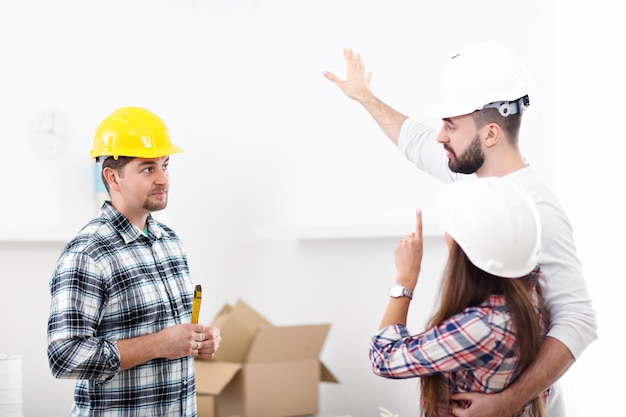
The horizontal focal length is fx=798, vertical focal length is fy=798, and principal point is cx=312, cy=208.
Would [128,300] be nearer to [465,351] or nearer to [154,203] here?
[154,203]

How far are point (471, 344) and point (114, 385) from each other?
3.12ft

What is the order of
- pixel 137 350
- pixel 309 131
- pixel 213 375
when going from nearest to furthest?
pixel 137 350
pixel 213 375
pixel 309 131

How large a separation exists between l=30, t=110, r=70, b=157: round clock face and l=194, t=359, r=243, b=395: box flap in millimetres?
1029

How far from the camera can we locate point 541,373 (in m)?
1.63

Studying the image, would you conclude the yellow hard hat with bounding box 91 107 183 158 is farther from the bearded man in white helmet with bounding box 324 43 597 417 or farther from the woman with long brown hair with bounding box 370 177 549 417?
the woman with long brown hair with bounding box 370 177 549 417

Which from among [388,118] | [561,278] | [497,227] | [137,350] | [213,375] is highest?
[388,118]

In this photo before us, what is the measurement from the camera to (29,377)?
3168 mm

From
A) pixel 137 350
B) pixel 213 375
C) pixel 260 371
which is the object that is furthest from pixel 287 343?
pixel 137 350

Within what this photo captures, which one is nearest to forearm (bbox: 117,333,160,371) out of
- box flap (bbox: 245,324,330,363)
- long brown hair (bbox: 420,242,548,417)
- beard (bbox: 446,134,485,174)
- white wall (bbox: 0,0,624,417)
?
long brown hair (bbox: 420,242,548,417)

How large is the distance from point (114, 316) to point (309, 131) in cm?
186

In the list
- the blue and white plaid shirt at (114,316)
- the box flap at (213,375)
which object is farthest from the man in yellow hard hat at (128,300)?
the box flap at (213,375)

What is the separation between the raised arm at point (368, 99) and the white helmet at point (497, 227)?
0.81m

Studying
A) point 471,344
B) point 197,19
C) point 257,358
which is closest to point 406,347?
point 471,344

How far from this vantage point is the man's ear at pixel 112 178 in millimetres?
2168
